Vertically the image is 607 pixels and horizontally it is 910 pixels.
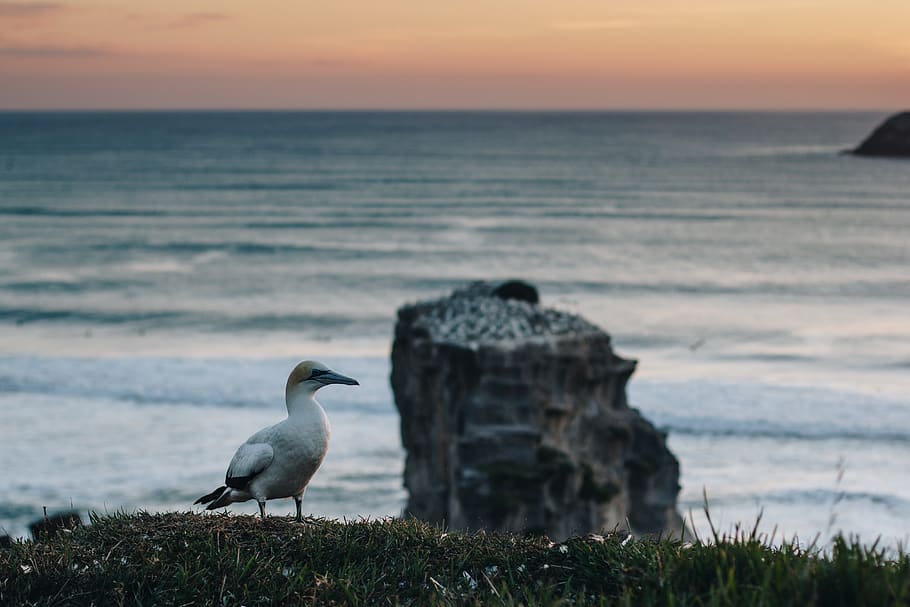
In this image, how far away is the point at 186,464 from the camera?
2800 cm

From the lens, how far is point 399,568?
19.0 feet

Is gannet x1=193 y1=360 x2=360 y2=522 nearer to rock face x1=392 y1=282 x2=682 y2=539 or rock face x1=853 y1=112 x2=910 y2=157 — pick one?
rock face x1=392 y1=282 x2=682 y2=539

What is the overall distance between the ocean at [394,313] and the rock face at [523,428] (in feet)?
14.1

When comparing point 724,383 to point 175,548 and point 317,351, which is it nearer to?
point 317,351

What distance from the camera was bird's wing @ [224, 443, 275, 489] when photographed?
669 centimetres

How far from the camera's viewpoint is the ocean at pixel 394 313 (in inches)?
1072

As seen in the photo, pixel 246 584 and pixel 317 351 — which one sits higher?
pixel 246 584

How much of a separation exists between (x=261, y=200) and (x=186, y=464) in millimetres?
70169

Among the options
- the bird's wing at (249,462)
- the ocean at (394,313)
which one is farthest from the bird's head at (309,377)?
the ocean at (394,313)

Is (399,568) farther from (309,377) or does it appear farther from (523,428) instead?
(523,428)

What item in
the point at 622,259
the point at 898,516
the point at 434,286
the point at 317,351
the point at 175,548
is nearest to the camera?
the point at 175,548

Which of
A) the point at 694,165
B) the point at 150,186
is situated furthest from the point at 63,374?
the point at 694,165

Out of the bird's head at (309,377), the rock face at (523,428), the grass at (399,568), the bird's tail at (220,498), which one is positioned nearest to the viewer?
the grass at (399,568)

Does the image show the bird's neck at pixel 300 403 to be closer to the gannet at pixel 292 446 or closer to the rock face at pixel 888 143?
the gannet at pixel 292 446
